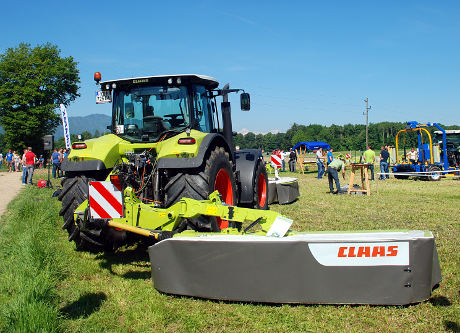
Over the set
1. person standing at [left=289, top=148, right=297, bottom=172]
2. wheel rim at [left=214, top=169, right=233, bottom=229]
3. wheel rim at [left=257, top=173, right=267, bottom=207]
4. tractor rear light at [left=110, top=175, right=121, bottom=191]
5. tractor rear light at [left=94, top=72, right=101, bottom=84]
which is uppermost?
tractor rear light at [left=94, top=72, right=101, bottom=84]

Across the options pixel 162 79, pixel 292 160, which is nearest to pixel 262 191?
pixel 162 79

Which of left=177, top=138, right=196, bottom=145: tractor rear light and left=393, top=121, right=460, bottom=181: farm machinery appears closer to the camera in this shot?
left=177, top=138, right=196, bottom=145: tractor rear light

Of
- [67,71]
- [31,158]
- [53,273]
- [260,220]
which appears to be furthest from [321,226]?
[67,71]

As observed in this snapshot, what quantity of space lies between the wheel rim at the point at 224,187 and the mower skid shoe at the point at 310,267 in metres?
1.78

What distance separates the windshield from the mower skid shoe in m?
2.33

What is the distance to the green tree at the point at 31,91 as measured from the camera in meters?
40.3

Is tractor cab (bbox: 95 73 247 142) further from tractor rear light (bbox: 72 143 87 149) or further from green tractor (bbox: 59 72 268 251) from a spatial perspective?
tractor rear light (bbox: 72 143 87 149)

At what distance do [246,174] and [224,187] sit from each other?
4.57 feet

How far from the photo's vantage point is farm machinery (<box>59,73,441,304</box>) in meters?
3.40

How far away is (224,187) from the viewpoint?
5.87 meters

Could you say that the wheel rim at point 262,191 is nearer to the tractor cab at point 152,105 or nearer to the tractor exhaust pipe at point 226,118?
the tractor exhaust pipe at point 226,118

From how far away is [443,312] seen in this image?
3.40 meters

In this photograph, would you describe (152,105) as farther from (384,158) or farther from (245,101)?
(384,158)

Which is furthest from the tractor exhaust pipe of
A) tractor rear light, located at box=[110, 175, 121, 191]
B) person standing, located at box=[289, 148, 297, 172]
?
person standing, located at box=[289, 148, 297, 172]
